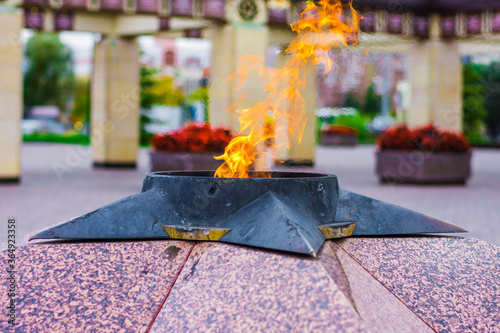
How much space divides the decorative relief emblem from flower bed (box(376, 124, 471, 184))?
4.50m

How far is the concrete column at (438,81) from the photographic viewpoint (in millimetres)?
17406

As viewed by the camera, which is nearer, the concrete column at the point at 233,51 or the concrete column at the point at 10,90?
the concrete column at the point at 10,90

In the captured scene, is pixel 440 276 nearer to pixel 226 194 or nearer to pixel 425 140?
pixel 226 194

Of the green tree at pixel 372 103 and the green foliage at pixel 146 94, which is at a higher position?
the green tree at pixel 372 103

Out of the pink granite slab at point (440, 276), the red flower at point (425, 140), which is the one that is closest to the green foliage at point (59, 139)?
the red flower at point (425, 140)

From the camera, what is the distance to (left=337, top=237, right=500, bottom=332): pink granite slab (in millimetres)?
3139

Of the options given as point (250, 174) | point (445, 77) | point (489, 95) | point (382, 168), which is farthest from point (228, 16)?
point (489, 95)

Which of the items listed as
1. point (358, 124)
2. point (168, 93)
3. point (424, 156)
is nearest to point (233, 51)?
point (424, 156)

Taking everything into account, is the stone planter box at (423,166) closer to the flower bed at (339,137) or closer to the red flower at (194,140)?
the red flower at (194,140)

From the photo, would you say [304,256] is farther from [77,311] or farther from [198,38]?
[198,38]

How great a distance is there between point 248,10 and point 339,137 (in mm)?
23885

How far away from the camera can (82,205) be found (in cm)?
959

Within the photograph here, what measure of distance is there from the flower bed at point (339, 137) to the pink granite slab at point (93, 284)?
1397 inches

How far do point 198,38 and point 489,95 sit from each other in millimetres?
32506
